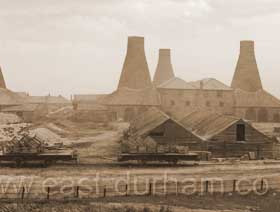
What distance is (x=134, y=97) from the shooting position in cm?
5312

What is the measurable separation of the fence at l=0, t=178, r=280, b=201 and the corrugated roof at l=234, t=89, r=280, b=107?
36.7 meters

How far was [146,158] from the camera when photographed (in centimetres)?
2186

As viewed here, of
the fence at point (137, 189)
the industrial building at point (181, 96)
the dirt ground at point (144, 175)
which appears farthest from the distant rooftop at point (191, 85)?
the fence at point (137, 189)

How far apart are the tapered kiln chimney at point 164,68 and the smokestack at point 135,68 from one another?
29.6 ft

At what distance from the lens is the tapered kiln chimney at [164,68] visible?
64625 millimetres

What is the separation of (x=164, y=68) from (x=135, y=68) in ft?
35.3

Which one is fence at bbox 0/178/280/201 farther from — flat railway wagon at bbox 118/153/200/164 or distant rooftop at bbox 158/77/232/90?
distant rooftop at bbox 158/77/232/90

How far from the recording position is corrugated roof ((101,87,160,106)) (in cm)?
5206

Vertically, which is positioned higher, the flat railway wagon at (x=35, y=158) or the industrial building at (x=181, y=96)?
the industrial building at (x=181, y=96)

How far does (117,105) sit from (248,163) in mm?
30660

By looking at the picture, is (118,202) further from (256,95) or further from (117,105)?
(256,95)

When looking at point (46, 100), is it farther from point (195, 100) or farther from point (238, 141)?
point (238, 141)

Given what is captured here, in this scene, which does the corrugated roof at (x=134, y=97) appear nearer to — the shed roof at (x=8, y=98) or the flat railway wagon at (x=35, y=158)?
the shed roof at (x=8, y=98)

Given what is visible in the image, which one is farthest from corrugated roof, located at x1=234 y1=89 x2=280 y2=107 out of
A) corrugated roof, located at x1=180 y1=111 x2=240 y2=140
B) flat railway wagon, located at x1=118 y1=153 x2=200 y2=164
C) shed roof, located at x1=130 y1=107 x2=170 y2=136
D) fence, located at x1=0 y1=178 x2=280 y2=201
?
fence, located at x1=0 y1=178 x2=280 y2=201
